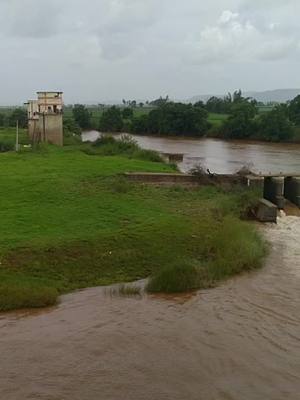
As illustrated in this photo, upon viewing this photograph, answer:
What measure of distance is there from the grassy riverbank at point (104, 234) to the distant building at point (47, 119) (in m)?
18.3

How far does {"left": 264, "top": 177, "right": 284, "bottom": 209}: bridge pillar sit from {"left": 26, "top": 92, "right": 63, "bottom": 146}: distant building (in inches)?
755

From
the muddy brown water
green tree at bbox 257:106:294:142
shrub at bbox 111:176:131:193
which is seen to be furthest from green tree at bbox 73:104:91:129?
the muddy brown water

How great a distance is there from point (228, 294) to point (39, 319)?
3.81 m

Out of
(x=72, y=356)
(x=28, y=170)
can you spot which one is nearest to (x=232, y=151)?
(x=28, y=170)

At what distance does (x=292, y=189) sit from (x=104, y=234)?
11565mm

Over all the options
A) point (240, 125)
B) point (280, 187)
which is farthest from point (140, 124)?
point (280, 187)

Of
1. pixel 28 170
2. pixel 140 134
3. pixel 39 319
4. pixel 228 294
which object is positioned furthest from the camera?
pixel 140 134

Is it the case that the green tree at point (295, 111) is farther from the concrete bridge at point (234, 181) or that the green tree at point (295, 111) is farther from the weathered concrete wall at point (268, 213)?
the weathered concrete wall at point (268, 213)

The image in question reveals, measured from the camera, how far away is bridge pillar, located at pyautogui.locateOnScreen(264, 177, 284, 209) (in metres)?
20.5

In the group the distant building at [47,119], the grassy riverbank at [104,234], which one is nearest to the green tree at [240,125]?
the distant building at [47,119]

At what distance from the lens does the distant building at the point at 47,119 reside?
3731 cm

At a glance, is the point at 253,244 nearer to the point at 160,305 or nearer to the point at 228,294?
the point at 228,294

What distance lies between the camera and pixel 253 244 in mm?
13312

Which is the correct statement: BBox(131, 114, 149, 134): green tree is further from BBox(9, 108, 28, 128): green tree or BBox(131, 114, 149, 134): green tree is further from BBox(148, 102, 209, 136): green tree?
BBox(9, 108, 28, 128): green tree
